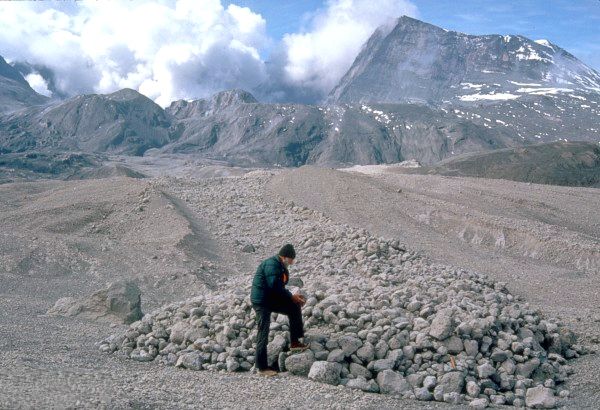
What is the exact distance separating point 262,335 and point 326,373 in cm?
93

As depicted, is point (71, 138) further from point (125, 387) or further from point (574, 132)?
point (125, 387)

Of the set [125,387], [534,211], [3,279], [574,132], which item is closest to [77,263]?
[3,279]

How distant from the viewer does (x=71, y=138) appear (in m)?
129

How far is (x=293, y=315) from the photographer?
316 inches

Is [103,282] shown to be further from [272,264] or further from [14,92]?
[14,92]

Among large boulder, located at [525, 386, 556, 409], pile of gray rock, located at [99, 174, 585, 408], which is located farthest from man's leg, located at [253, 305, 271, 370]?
large boulder, located at [525, 386, 556, 409]

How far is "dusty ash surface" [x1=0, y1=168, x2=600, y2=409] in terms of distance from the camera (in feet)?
24.5

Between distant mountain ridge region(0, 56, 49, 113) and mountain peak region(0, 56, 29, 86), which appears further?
mountain peak region(0, 56, 29, 86)

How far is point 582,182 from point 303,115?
256ft

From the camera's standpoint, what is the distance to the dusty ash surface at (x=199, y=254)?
7.47 metres

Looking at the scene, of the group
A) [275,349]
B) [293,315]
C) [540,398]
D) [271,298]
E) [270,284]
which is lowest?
[540,398]

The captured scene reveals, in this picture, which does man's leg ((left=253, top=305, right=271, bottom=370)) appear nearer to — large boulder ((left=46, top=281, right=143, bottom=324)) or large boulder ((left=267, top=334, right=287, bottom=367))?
large boulder ((left=267, top=334, right=287, bottom=367))

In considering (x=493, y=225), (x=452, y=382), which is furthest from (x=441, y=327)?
(x=493, y=225)

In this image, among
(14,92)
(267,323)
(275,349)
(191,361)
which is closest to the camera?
(267,323)
